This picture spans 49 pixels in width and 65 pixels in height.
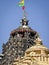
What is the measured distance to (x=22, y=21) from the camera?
7762cm

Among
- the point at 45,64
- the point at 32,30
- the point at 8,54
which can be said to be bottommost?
the point at 45,64

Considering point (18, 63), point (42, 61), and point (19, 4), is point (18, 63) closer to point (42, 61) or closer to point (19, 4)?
point (42, 61)

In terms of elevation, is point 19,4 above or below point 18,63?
above

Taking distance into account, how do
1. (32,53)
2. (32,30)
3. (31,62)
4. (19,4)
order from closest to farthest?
(31,62) < (32,53) < (19,4) < (32,30)

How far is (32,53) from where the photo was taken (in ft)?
148

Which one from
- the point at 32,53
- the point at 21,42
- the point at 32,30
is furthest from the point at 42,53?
the point at 32,30

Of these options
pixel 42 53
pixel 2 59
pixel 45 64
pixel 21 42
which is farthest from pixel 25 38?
pixel 45 64

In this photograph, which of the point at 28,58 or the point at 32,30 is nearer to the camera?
the point at 28,58

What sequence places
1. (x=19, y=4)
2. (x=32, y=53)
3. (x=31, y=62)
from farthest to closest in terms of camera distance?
(x=19, y=4)
(x=32, y=53)
(x=31, y=62)

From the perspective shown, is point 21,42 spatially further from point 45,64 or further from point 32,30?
point 45,64

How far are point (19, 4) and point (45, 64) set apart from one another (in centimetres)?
2854

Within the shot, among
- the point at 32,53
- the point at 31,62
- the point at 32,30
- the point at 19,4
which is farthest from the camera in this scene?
the point at 32,30

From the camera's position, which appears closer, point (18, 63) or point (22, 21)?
point (18, 63)

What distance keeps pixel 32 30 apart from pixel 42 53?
27614 mm
